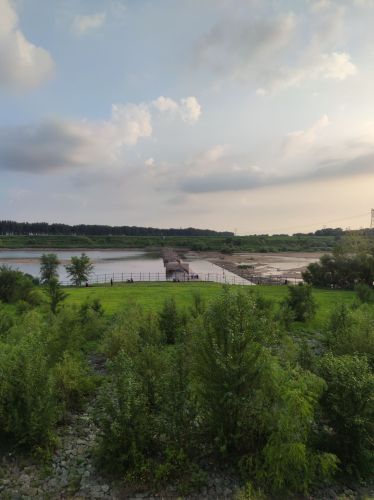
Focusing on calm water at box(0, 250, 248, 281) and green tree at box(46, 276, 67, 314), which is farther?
calm water at box(0, 250, 248, 281)

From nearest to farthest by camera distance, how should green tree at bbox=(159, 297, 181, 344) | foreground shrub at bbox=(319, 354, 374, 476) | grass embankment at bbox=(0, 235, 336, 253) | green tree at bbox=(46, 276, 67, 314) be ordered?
foreground shrub at bbox=(319, 354, 374, 476) < green tree at bbox=(159, 297, 181, 344) < green tree at bbox=(46, 276, 67, 314) < grass embankment at bbox=(0, 235, 336, 253)

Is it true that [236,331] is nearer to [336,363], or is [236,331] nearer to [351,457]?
[336,363]

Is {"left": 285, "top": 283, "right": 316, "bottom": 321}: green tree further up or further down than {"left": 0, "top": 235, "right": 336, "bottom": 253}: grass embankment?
further down

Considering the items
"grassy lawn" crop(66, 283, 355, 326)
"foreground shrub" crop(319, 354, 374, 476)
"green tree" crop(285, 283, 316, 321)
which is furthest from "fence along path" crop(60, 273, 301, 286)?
"foreground shrub" crop(319, 354, 374, 476)

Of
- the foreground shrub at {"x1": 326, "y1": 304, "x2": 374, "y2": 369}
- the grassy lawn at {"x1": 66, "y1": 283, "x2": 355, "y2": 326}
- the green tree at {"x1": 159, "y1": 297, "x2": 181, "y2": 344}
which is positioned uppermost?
the foreground shrub at {"x1": 326, "y1": 304, "x2": 374, "y2": 369}

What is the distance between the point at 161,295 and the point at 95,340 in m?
13.9

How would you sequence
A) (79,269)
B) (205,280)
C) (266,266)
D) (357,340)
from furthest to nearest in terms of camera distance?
1. (266,266)
2. (205,280)
3. (79,269)
4. (357,340)

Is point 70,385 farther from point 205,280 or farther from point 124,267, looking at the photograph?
point 124,267

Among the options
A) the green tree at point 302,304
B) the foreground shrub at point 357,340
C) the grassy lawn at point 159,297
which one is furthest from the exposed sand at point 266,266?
the foreground shrub at point 357,340

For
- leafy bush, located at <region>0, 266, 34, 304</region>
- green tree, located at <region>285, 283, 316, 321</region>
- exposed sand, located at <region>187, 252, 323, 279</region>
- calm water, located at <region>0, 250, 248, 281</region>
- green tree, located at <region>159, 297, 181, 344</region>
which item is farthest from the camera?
exposed sand, located at <region>187, 252, 323, 279</region>

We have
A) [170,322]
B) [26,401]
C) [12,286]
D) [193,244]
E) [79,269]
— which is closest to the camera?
[26,401]

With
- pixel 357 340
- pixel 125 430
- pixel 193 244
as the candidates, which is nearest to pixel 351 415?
pixel 125 430

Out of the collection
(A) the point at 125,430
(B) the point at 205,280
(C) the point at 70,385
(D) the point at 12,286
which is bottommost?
(B) the point at 205,280

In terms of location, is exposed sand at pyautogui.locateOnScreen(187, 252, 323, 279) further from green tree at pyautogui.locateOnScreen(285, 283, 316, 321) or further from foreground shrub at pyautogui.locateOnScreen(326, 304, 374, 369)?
foreground shrub at pyautogui.locateOnScreen(326, 304, 374, 369)
